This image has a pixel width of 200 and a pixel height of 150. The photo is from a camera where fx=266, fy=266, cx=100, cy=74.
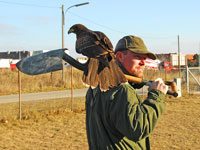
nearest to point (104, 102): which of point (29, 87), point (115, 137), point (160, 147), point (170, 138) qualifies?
point (115, 137)

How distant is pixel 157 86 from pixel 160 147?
14.4 feet

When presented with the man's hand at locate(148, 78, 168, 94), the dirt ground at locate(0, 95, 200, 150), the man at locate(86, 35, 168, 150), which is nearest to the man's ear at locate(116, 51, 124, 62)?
the man at locate(86, 35, 168, 150)

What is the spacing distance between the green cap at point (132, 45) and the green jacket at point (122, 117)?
0.98 feet

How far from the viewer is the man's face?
185 cm

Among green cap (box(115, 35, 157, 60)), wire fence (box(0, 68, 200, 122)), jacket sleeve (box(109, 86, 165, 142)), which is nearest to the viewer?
jacket sleeve (box(109, 86, 165, 142))

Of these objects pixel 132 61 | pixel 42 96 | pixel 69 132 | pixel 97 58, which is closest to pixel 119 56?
pixel 132 61

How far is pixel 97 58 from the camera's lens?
5.39 ft

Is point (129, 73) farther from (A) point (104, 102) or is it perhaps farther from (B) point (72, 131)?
(B) point (72, 131)

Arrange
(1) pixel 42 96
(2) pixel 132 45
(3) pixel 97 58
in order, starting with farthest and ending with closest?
(1) pixel 42 96
(2) pixel 132 45
(3) pixel 97 58

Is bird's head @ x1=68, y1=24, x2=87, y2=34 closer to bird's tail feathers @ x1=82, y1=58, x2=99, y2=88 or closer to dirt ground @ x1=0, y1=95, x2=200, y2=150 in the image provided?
bird's tail feathers @ x1=82, y1=58, x2=99, y2=88

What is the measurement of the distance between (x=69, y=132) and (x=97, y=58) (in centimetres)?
593

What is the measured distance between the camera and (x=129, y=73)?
187cm

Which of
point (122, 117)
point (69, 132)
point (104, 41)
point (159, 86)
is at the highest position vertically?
point (104, 41)

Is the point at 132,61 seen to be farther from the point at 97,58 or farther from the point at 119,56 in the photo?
the point at 97,58
